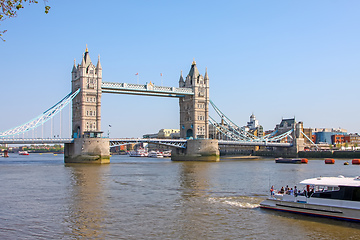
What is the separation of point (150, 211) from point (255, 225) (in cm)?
663

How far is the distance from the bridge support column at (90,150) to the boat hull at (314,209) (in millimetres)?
54796

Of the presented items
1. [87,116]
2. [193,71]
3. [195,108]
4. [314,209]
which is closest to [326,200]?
[314,209]

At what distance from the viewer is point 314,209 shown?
76.3 feet

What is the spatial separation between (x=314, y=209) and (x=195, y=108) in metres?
74.2

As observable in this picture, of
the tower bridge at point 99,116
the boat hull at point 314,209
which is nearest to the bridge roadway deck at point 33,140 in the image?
the tower bridge at point 99,116

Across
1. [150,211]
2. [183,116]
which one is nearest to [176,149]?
[183,116]

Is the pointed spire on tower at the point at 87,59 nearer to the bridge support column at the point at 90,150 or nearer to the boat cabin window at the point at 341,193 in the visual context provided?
the bridge support column at the point at 90,150

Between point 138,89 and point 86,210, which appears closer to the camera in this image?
point 86,210

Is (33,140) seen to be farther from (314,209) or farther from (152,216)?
(314,209)

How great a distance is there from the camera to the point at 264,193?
32219 millimetres

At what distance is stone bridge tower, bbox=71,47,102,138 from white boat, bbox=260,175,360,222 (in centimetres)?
6086

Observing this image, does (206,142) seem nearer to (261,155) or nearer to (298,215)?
(261,155)

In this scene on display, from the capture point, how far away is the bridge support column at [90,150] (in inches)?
3009

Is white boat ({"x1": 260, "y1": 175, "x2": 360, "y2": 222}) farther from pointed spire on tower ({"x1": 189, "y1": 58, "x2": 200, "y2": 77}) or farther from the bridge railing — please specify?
A: pointed spire on tower ({"x1": 189, "y1": 58, "x2": 200, "y2": 77})
